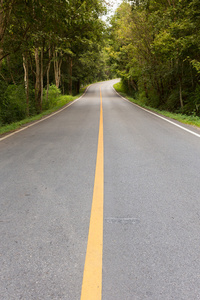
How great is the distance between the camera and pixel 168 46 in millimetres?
13445

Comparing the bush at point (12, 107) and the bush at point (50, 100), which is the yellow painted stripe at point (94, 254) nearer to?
the bush at point (12, 107)

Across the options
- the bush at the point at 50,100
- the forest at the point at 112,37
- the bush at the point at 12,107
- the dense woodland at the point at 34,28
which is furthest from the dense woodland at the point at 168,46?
the bush at the point at 12,107

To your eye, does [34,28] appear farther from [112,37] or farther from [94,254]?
[94,254]

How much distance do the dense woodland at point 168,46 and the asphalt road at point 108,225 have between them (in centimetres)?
952

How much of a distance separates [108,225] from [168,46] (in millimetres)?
13433

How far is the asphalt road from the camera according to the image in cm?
178

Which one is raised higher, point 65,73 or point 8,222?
point 65,73

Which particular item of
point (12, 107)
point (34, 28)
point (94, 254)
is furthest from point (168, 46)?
point (94, 254)

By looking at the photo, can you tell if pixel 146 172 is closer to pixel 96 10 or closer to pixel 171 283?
pixel 171 283

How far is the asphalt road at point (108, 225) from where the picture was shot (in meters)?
1.78

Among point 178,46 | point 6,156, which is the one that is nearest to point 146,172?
point 6,156

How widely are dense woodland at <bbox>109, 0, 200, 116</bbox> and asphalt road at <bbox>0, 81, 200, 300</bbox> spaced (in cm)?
952

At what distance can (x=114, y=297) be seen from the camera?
1.66m

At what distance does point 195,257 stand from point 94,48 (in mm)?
34691
